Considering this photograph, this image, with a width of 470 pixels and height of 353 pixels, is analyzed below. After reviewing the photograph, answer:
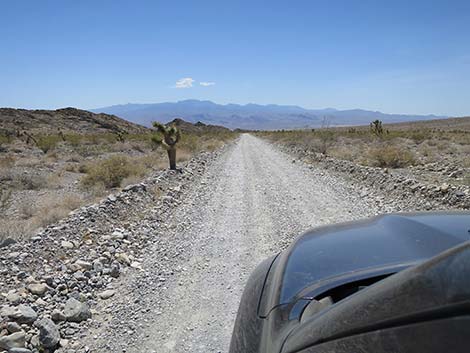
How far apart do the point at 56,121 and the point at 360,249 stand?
7967cm

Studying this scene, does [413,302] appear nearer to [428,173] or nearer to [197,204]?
→ [197,204]

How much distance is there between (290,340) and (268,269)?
2.89 feet

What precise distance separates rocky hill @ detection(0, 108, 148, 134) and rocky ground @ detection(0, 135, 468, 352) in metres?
58.4

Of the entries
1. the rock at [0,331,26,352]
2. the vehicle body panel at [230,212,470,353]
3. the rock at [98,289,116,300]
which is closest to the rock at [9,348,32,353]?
the rock at [0,331,26,352]

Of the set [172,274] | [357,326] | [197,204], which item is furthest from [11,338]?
[197,204]

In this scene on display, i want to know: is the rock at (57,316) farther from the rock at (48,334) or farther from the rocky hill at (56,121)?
the rocky hill at (56,121)

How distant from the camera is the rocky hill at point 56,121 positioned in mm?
63219

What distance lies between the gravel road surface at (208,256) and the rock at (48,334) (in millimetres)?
376

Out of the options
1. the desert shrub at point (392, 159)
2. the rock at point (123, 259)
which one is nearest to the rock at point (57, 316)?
the rock at point (123, 259)

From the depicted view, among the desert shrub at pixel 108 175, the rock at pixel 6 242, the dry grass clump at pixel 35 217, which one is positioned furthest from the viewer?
the desert shrub at pixel 108 175

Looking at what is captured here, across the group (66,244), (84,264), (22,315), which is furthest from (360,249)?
(66,244)

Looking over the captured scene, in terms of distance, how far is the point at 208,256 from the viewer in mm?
6270

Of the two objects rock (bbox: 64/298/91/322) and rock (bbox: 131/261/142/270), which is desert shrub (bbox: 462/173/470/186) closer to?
rock (bbox: 131/261/142/270)

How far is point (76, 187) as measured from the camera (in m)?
14.0
